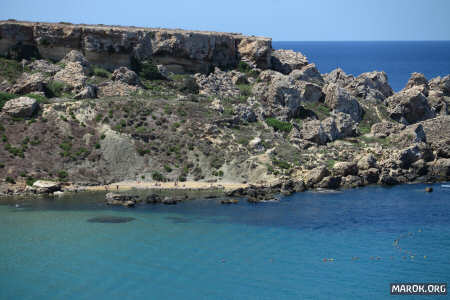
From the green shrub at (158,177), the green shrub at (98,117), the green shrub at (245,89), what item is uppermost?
the green shrub at (245,89)

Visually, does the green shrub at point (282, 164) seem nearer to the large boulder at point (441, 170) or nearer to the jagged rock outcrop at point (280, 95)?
the jagged rock outcrop at point (280, 95)

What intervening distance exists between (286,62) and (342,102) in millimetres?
17668

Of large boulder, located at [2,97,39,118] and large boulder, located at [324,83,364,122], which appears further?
large boulder, located at [324,83,364,122]

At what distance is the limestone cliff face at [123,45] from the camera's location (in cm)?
10312

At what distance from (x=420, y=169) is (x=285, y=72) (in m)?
40.8

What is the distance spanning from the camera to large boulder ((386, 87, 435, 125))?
356 feet

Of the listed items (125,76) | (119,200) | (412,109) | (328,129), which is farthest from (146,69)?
(412,109)

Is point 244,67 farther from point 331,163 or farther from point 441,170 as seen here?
point 441,170

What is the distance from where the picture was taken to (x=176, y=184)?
265 feet

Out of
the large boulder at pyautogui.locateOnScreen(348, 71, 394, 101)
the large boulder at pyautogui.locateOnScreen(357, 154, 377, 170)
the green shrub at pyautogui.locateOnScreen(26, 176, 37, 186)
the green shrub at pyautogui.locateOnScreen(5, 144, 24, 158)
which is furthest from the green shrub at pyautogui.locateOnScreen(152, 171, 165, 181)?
the large boulder at pyautogui.locateOnScreen(348, 71, 394, 101)

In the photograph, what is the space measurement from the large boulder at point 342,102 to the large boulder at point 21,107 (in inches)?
2008

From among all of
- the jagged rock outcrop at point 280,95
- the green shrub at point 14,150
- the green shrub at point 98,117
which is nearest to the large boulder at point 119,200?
the green shrub at point 14,150

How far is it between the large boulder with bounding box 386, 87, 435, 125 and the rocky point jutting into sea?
26 centimetres

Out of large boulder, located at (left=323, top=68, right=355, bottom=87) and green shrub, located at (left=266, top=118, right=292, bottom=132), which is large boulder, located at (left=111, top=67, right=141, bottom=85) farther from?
large boulder, located at (left=323, top=68, right=355, bottom=87)
